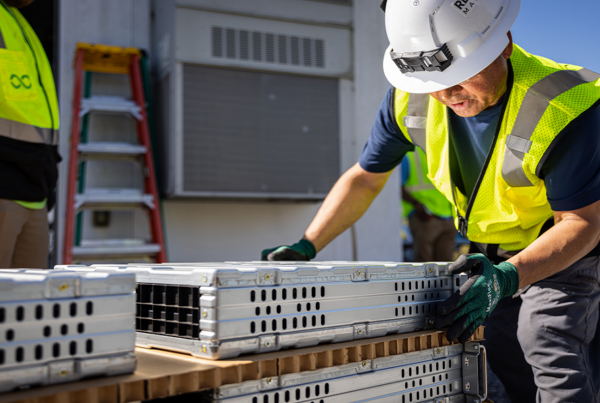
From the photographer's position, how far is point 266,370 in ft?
3.06

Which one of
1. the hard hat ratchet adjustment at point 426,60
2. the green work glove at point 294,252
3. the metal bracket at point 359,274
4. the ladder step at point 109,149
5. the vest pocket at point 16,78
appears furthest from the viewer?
the ladder step at point 109,149

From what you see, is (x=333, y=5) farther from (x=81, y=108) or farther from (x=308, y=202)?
(x=81, y=108)

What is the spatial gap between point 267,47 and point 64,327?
356 cm

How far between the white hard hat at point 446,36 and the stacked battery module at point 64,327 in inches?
45.6

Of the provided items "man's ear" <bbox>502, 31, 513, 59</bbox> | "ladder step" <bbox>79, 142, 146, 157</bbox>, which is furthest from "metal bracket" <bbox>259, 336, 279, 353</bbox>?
"ladder step" <bbox>79, 142, 146, 157</bbox>

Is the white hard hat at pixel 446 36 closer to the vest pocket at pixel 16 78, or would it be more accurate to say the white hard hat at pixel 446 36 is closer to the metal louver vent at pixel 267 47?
the vest pocket at pixel 16 78

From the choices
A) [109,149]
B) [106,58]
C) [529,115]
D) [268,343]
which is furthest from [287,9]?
[268,343]

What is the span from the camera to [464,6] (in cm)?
154

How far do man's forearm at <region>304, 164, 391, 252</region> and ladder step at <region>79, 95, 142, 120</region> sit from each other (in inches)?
87.2

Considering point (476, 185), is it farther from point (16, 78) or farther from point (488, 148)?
point (16, 78)

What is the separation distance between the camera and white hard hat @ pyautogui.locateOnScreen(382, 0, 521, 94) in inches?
Result: 60.4

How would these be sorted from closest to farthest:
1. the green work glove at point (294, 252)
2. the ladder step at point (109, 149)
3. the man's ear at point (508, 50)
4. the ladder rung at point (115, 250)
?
the man's ear at point (508, 50)
the green work glove at point (294, 252)
the ladder rung at point (115, 250)
the ladder step at point (109, 149)

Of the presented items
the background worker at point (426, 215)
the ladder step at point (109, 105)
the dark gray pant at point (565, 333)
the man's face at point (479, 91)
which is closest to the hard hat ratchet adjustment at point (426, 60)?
the man's face at point (479, 91)

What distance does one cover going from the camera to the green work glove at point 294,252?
1804 millimetres
